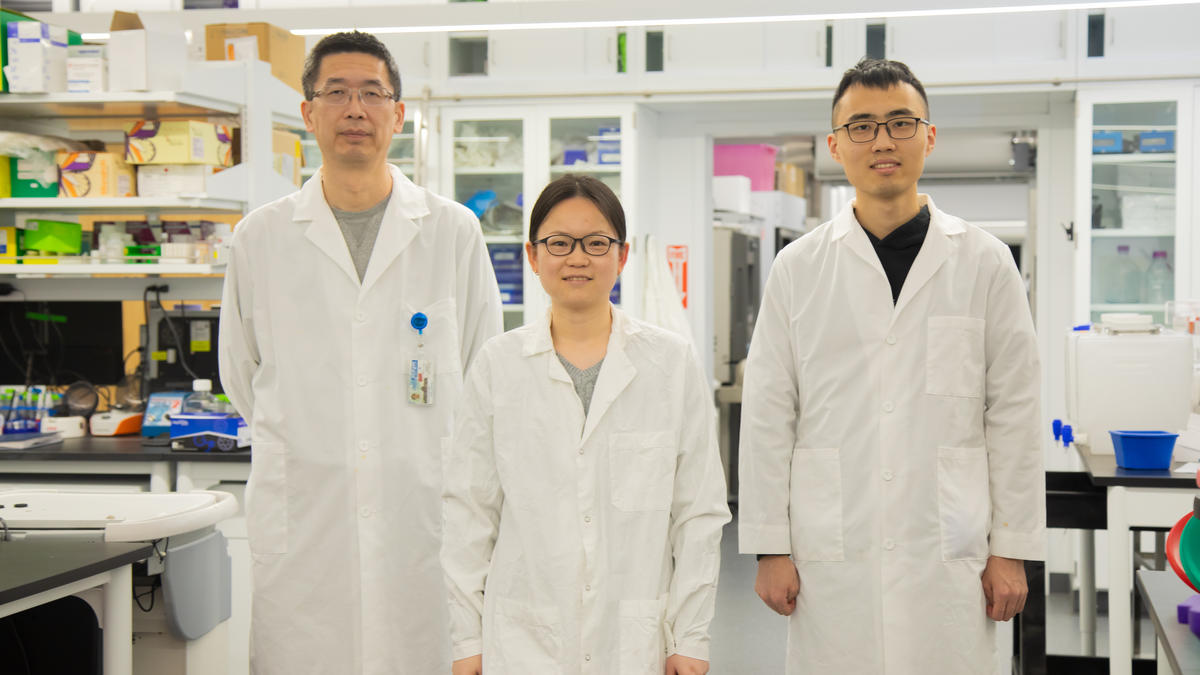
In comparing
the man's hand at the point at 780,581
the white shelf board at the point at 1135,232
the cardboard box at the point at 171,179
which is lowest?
the man's hand at the point at 780,581

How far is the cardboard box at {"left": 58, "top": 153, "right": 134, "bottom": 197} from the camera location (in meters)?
4.02

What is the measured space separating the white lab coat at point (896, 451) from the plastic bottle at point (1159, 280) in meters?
3.65

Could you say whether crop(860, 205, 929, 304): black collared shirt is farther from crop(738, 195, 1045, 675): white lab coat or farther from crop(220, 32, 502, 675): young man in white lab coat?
crop(220, 32, 502, 675): young man in white lab coat

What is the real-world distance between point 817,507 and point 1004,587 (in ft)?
1.24

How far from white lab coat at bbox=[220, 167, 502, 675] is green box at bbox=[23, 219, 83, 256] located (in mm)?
2327

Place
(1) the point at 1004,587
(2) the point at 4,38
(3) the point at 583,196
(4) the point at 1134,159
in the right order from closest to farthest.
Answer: (3) the point at 583,196 → (1) the point at 1004,587 → (2) the point at 4,38 → (4) the point at 1134,159

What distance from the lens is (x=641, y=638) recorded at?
1.74 m

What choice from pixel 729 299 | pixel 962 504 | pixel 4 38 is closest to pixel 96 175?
pixel 4 38

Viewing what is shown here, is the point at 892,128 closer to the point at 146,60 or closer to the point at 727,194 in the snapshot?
the point at 146,60

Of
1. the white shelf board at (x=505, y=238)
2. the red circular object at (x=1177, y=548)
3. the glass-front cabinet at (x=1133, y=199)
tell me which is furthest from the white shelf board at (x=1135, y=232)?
the red circular object at (x=1177, y=548)

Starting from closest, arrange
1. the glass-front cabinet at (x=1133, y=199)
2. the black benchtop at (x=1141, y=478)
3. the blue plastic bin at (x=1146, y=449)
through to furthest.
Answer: the black benchtop at (x=1141, y=478) → the blue plastic bin at (x=1146, y=449) → the glass-front cabinet at (x=1133, y=199)

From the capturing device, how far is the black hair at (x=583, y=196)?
1.85m

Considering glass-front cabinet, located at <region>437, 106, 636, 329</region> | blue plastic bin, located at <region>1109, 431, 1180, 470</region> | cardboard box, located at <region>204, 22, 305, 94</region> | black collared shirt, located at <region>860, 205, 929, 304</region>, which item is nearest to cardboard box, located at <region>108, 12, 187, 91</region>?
cardboard box, located at <region>204, 22, 305, 94</region>

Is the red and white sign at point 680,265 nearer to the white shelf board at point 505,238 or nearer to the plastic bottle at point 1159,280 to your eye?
the white shelf board at point 505,238
